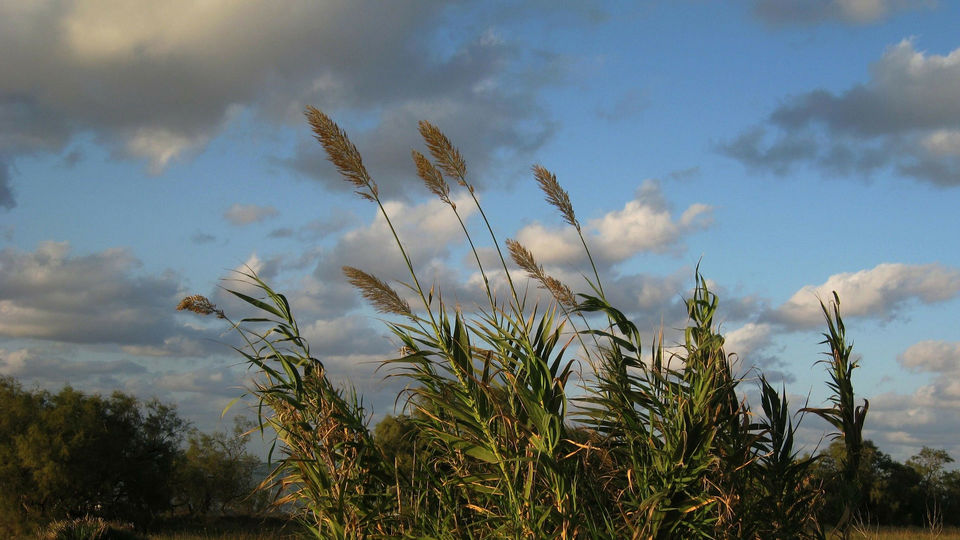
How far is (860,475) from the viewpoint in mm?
5109

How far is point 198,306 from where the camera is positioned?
4.35m

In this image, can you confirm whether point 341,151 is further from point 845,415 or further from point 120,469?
point 120,469

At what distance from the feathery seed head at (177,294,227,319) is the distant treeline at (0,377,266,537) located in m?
26.2

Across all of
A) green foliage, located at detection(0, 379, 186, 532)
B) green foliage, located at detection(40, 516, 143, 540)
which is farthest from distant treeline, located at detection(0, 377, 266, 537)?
green foliage, located at detection(40, 516, 143, 540)

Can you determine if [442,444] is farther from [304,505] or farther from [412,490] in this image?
[304,505]

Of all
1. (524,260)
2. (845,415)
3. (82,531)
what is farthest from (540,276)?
(82,531)

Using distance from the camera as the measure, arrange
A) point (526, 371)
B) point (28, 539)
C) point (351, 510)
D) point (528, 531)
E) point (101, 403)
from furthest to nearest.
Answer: point (101, 403), point (28, 539), point (351, 510), point (526, 371), point (528, 531)

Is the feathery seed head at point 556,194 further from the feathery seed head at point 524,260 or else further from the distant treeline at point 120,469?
the distant treeline at point 120,469

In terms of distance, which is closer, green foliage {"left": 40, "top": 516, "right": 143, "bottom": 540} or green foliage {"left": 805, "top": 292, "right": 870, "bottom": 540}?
green foliage {"left": 805, "top": 292, "right": 870, "bottom": 540}

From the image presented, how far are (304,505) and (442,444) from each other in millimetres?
910

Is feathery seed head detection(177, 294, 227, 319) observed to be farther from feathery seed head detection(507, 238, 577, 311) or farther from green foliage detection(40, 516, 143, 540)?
green foliage detection(40, 516, 143, 540)

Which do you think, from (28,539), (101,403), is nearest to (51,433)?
(101,403)

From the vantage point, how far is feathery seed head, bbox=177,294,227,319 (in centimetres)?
430

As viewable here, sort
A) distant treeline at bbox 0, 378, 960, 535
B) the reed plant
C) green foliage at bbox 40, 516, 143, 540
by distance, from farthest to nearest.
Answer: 1. distant treeline at bbox 0, 378, 960, 535
2. green foliage at bbox 40, 516, 143, 540
3. the reed plant
